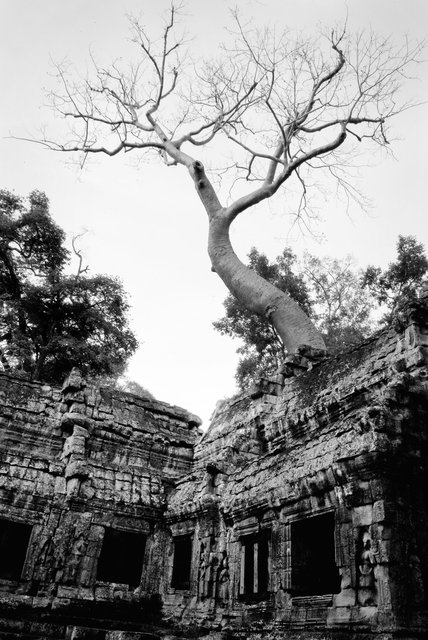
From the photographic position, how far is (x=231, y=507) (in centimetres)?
680

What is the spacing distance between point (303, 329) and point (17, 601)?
787cm

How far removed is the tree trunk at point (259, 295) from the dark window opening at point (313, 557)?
5.69m

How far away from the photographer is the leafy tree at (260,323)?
20.8 metres

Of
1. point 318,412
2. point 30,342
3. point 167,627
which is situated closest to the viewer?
point 318,412

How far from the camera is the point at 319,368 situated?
8273 mm

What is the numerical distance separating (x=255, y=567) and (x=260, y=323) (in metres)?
15.0

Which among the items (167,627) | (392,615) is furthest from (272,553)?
(167,627)

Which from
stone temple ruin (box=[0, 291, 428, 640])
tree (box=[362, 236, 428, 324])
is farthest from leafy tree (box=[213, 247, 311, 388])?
stone temple ruin (box=[0, 291, 428, 640])

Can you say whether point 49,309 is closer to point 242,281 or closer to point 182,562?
point 242,281

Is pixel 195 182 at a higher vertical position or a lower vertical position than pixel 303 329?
higher

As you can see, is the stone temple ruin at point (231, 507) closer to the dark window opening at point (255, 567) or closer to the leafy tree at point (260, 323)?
the dark window opening at point (255, 567)

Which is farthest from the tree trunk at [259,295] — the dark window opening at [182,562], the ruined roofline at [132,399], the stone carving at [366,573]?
the stone carving at [366,573]

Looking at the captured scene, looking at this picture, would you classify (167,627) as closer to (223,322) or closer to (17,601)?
(17,601)

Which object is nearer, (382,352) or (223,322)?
(382,352)
